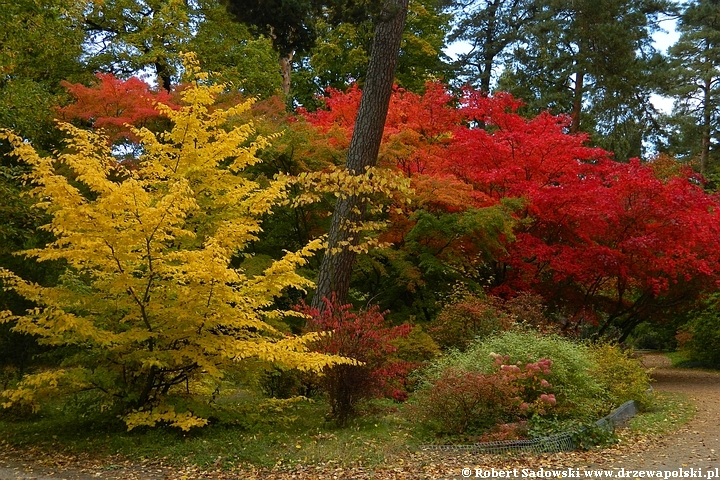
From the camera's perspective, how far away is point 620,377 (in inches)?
360

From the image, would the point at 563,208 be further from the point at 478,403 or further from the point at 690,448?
the point at 478,403

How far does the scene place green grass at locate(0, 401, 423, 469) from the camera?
6035mm

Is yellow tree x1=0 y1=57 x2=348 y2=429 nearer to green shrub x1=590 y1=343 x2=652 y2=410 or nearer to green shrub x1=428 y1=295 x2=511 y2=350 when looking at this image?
green shrub x1=428 y1=295 x2=511 y2=350

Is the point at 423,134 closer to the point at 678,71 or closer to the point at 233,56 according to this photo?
the point at 233,56

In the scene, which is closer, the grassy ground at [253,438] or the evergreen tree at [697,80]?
the grassy ground at [253,438]

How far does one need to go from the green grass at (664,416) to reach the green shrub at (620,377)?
0.28 m

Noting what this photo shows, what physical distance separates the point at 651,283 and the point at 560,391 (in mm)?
6086

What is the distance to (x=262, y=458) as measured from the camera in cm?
596

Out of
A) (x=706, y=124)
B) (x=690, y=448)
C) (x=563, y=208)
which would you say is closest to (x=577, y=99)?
(x=706, y=124)

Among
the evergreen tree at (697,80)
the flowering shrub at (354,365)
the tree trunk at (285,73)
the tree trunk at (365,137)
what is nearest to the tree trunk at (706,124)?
the evergreen tree at (697,80)

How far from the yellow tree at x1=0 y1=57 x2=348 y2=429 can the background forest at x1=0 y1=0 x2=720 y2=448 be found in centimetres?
3

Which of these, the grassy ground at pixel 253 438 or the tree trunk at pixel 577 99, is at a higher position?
the tree trunk at pixel 577 99

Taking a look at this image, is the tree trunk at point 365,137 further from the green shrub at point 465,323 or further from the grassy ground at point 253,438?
the grassy ground at point 253,438

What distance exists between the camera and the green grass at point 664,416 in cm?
788
